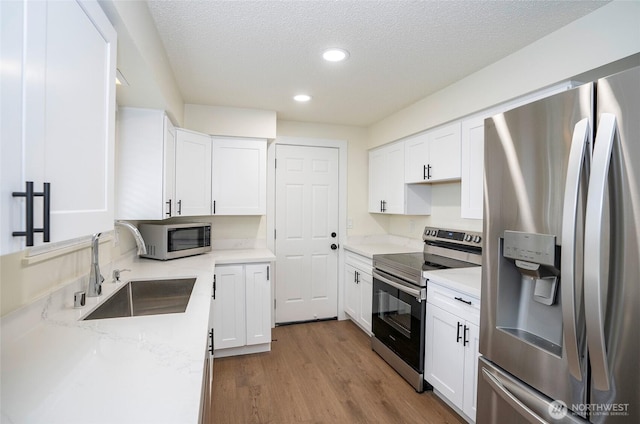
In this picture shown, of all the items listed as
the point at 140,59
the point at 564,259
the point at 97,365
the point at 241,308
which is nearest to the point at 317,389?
the point at 241,308

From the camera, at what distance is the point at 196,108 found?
3.05 m

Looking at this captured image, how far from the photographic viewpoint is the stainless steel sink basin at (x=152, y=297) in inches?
70.7

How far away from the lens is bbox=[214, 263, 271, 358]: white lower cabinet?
2.76 m

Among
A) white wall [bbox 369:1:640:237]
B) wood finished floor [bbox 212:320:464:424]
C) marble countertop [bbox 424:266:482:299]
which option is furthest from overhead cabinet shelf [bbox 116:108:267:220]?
marble countertop [bbox 424:266:482:299]

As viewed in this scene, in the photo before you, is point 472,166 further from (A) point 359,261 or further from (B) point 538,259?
(A) point 359,261

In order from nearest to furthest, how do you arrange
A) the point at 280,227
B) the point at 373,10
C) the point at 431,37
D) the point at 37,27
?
the point at 37,27, the point at 373,10, the point at 431,37, the point at 280,227

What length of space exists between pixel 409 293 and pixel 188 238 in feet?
6.34

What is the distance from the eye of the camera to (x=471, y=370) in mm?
1860

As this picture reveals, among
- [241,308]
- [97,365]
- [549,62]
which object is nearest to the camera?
[97,365]

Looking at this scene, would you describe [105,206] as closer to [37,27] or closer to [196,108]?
[37,27]

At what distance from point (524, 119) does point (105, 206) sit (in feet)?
5.19

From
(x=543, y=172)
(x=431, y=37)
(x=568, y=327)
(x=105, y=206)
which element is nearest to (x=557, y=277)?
(x=568, y=327)

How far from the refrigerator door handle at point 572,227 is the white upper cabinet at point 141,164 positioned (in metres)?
2.29

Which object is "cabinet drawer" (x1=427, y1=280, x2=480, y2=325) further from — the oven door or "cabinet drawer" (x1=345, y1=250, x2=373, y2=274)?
"cabinet drawer" (x1=345, y1=250, x2=373, y2=274)
